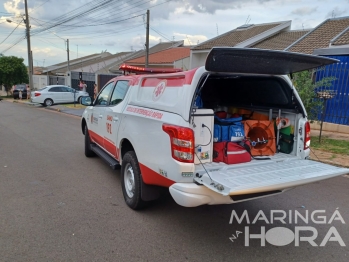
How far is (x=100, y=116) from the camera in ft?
18.1

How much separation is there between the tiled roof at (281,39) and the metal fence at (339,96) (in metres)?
10.0

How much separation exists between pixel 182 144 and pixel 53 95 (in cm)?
2118

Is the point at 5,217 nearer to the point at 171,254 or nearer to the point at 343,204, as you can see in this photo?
the point at 171,254

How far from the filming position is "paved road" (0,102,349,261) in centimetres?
305

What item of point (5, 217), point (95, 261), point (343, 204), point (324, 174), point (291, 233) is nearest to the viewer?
point (95, 261)

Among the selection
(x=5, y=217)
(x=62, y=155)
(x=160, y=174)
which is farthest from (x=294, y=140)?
(x=62, y=155)

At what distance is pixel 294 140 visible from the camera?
393 centimetres

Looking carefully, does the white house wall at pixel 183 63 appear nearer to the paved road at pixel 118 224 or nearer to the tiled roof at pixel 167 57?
the tiled roof at pixel 167 57

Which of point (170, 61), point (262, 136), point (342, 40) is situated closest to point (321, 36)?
point (342, 40)

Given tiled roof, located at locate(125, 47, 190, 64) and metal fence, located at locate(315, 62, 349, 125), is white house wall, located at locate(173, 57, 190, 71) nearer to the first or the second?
tiled roof, located at locate(125, 47, 190, 64)

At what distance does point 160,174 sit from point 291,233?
1768 mm

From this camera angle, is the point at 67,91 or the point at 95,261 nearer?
the point at 95,261

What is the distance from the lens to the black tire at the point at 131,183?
3823 mm

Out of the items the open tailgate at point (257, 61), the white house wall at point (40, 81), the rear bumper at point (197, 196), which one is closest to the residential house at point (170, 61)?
the white house wall at point (40, 81)
